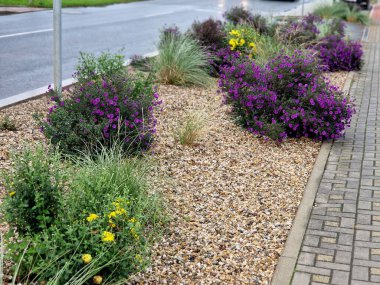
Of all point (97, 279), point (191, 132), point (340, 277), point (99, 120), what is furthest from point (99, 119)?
point (340, 277)

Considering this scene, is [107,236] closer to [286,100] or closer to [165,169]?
[165,169]

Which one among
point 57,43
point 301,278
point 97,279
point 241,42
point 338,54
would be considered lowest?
point 301,278

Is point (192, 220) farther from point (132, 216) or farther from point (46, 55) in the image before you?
point (46, 55)

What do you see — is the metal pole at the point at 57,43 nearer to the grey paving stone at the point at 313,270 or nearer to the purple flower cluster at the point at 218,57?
the grey paving stone at the point at 313,270

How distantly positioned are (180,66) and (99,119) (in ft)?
12.6

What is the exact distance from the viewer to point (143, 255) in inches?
175

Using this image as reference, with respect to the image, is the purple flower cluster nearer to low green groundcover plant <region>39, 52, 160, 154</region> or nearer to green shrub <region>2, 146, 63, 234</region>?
low green groundcover plant <region>39, 52, 160, 154</region>

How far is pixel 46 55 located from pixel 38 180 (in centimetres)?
935

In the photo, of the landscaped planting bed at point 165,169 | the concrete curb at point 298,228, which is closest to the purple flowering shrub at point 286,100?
the landscaped planting bed at point 165,169

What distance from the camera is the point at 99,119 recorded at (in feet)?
21.0

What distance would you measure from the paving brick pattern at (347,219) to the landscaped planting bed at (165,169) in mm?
233

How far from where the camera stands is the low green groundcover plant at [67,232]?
389 centimetres

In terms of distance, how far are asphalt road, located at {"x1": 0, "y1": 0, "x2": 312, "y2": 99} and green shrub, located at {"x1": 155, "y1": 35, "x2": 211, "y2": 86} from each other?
78 cm

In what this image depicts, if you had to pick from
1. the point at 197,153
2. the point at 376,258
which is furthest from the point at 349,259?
the point at 197,153
